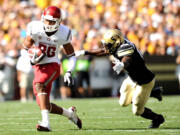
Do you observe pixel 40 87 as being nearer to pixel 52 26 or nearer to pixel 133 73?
pixel 52 26

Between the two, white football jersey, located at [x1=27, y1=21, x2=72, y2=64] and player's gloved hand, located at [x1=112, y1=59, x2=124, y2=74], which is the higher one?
white football jersey, located at [x1=27, y1=21, x2=72, y2=64]

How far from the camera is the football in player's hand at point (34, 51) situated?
5.85 m

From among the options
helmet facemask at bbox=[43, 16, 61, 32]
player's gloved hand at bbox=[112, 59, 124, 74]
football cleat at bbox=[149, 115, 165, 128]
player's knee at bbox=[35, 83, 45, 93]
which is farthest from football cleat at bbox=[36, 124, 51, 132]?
football cleat at bbox=[149, 115, 165, 128]

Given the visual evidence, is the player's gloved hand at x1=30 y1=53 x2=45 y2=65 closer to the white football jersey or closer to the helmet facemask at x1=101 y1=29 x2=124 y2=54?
the white football jersey

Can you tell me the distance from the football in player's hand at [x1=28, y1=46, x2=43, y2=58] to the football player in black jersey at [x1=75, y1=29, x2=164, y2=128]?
61 centimetres

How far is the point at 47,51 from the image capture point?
5.92 meters

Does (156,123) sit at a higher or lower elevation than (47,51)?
lower

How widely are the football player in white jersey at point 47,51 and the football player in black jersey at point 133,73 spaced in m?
0.44

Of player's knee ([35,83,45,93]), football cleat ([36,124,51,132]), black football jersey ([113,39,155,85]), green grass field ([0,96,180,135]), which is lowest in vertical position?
green grass field ([0,96,180,135])

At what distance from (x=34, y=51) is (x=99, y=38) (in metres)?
7.05

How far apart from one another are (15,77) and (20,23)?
1654 mm

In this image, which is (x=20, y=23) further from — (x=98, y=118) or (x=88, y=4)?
(x=98, y=118)

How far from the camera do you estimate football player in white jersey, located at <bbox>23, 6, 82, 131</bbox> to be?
575cm

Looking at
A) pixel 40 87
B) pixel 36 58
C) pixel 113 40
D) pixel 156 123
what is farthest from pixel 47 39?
pixel 156 123
